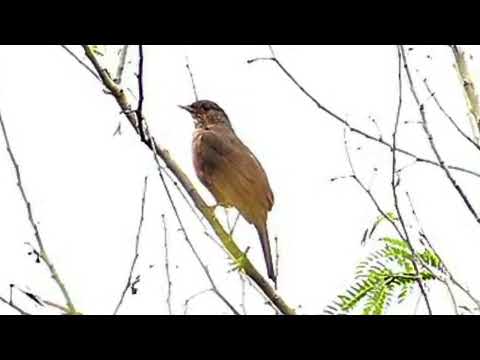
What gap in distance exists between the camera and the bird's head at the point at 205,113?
348cm

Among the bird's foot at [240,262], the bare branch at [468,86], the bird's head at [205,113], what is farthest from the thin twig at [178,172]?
the bird's head at [205,113]

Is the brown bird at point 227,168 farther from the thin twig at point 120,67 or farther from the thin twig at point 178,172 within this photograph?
the thin twig at point 120,67

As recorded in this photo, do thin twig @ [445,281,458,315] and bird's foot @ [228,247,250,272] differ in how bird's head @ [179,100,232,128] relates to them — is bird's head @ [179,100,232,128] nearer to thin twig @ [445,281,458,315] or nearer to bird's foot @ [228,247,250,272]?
bird's foot @ [228,247,250,272]

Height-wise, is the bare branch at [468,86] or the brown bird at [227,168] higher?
the brown bird at [227,168]

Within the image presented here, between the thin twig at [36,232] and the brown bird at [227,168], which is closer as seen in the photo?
the thin twig at [36,232]

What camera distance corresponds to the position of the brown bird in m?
2.98

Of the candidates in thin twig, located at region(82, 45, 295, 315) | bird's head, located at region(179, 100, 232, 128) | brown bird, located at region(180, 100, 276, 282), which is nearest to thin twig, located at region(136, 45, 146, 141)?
thin twig, located at region(82, 45, 295, 315)

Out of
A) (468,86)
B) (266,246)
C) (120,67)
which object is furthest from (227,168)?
(468,86)

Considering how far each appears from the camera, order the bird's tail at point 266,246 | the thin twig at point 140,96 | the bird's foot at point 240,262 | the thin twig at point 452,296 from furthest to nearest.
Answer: the bird's tail at point 266,246 < the bird's foot at point 240,262 < the thin twig at point 452,296 < the thin twig at point 140,96
